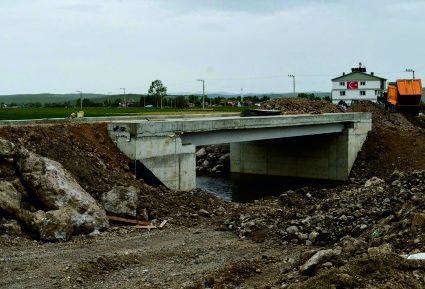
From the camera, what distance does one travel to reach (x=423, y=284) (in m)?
7.43

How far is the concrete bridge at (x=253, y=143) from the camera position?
1967cm

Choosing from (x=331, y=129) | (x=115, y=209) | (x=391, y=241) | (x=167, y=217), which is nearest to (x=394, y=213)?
(x=391, y=241)

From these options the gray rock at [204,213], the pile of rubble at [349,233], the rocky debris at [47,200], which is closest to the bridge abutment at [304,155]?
the pile of rubble at [349,233]

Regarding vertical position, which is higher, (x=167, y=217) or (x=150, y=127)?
(x=150, y=127)

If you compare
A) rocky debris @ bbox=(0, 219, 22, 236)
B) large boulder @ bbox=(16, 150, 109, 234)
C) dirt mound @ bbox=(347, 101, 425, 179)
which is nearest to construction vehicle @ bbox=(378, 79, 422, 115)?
dirt mound @ bbox=(347, 101, 425, 179)

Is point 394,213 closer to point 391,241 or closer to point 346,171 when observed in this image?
point 391,241

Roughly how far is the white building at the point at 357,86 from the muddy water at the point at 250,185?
46960mm

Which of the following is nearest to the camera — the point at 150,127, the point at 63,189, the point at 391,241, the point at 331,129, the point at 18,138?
the point at 391,241

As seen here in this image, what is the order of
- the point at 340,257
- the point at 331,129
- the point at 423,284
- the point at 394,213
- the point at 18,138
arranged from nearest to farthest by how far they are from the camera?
the point at 423,284 < the point at 340,257 < the point at 394,213 < the point at 18,138 < the point at 331,129

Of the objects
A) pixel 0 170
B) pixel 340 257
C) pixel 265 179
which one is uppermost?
pixel 0 170

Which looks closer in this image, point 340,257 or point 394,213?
point 340,257

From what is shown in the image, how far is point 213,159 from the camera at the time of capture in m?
38.9

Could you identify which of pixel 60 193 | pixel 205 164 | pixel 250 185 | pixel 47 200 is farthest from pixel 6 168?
pixel 205 164

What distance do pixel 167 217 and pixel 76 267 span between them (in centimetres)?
539
